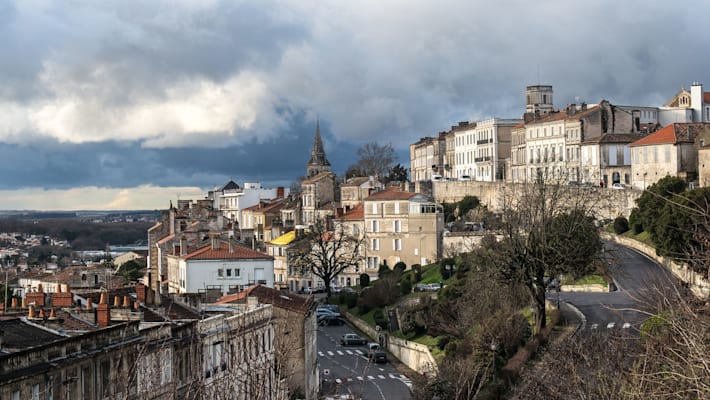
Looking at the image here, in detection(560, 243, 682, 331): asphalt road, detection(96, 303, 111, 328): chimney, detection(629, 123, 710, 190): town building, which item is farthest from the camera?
detection(629, 123, 710, 190): town building

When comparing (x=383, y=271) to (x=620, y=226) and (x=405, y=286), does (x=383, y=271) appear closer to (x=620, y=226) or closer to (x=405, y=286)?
(x=405, y=286)

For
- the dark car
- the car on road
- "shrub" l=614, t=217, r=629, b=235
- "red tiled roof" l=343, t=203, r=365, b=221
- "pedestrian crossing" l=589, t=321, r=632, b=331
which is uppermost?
"red tiled roof" l=343, t=203, r=365, b=221

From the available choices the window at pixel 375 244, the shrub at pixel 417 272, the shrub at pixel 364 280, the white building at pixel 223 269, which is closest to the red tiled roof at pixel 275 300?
the white building at pixel 223 269

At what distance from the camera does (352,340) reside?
64.7m

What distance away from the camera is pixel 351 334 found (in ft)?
216

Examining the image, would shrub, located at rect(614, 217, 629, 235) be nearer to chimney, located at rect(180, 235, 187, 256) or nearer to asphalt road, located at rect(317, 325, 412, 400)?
asphalt road, located at rect(317, 325, 412, 400)

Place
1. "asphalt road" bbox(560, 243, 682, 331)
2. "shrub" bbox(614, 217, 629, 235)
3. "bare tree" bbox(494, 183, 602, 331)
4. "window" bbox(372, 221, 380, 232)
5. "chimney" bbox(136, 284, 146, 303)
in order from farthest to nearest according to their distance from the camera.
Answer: "window" bbox(372, 221, 380, 232) < "shrub" bbox(614, 217, 629, 235) < "bare tree" bbox(494, 183, 602, 331) < "asphalt road" bbox(560, 243, 682, 331) < "chimney" bbox(136, 284, 146, 303)

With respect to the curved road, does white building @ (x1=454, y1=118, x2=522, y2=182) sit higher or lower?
higher

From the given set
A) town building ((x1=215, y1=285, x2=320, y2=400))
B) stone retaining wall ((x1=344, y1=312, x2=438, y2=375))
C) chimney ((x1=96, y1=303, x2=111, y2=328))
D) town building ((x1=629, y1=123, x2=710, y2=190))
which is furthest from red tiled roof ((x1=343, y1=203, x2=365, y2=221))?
chimney ((x1=96, y1=303, x2=111, y2=328))

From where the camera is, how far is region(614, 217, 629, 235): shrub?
7469cm

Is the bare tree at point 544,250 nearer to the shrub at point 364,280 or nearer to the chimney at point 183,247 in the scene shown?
the chimney at point 183,247

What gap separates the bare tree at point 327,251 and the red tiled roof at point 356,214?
1098 millimetres

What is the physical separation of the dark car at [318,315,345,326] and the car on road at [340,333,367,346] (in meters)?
5.34

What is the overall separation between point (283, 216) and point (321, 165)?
31162 millimetres
